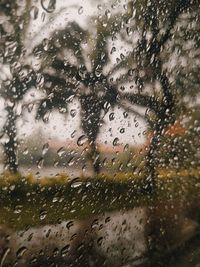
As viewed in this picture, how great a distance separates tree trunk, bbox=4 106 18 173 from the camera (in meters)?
1.05

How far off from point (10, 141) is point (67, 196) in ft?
0.87

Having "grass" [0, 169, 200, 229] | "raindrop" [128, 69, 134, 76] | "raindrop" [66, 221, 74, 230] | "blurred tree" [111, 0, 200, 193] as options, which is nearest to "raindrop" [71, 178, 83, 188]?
"grass" [0, 169, 200, 229]

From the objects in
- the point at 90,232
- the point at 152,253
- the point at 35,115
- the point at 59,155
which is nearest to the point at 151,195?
the point at 152,253

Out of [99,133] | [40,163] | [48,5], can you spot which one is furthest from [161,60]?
[40,163]

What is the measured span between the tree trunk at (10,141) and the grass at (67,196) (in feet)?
0.09

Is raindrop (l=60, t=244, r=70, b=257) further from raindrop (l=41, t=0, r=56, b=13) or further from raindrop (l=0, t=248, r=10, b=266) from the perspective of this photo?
raindrop (l=41, t=0, r=56, b=13)

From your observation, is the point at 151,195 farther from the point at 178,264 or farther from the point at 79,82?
the point at 79,82

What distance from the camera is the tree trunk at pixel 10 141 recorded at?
105 centimetres

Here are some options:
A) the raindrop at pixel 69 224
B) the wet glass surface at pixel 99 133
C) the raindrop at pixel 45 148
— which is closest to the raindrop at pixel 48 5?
the wet glass surface at pixel 99 133

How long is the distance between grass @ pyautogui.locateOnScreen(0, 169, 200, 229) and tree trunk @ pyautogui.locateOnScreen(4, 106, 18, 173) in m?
0.03

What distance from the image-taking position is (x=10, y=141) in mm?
1052

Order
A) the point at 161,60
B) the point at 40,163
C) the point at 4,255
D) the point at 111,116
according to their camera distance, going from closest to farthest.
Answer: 1. the point at 4,255
2. the point at 40,163
3. the point at 111,116
4. the point at 161,60

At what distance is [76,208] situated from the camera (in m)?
1.22

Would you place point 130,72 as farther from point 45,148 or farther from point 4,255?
point 4,255
